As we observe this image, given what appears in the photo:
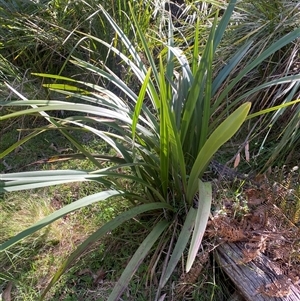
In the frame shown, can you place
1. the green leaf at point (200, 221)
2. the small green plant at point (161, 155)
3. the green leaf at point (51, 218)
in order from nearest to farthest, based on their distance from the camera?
the green leaf at point (200, 221) → the green leaf at point (51, 218) → the small green plant at point (161, 155)

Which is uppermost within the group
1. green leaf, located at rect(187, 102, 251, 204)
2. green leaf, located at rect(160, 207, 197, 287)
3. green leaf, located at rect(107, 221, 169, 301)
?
green leaf, located at rect(187, 102, 251, 204)

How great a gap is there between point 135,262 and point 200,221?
0.31m

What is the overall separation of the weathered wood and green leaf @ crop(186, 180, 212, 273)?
13.0 inches

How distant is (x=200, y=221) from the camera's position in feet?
4.00

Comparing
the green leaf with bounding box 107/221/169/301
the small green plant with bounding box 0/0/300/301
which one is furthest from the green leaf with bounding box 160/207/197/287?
the green leaf with bounding box 107/221/169/301

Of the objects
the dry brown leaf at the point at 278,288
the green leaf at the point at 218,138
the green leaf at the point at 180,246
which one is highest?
the green leaf at the point at 218,138

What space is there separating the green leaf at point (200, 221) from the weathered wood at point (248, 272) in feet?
1.08

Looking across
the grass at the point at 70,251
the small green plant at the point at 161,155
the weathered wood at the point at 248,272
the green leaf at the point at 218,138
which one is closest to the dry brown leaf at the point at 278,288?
the weathered wood at the point at 248,272

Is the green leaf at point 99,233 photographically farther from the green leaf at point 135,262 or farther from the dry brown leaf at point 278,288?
the dry brown leaf at point 278,288

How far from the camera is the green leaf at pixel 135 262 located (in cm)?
131

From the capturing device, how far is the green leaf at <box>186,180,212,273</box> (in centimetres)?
111

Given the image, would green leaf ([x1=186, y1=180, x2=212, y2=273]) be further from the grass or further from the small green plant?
the grass

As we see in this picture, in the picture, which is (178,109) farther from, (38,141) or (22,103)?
(38,141)

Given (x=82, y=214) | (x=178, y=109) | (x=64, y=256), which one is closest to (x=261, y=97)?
(x=178, y=109)
